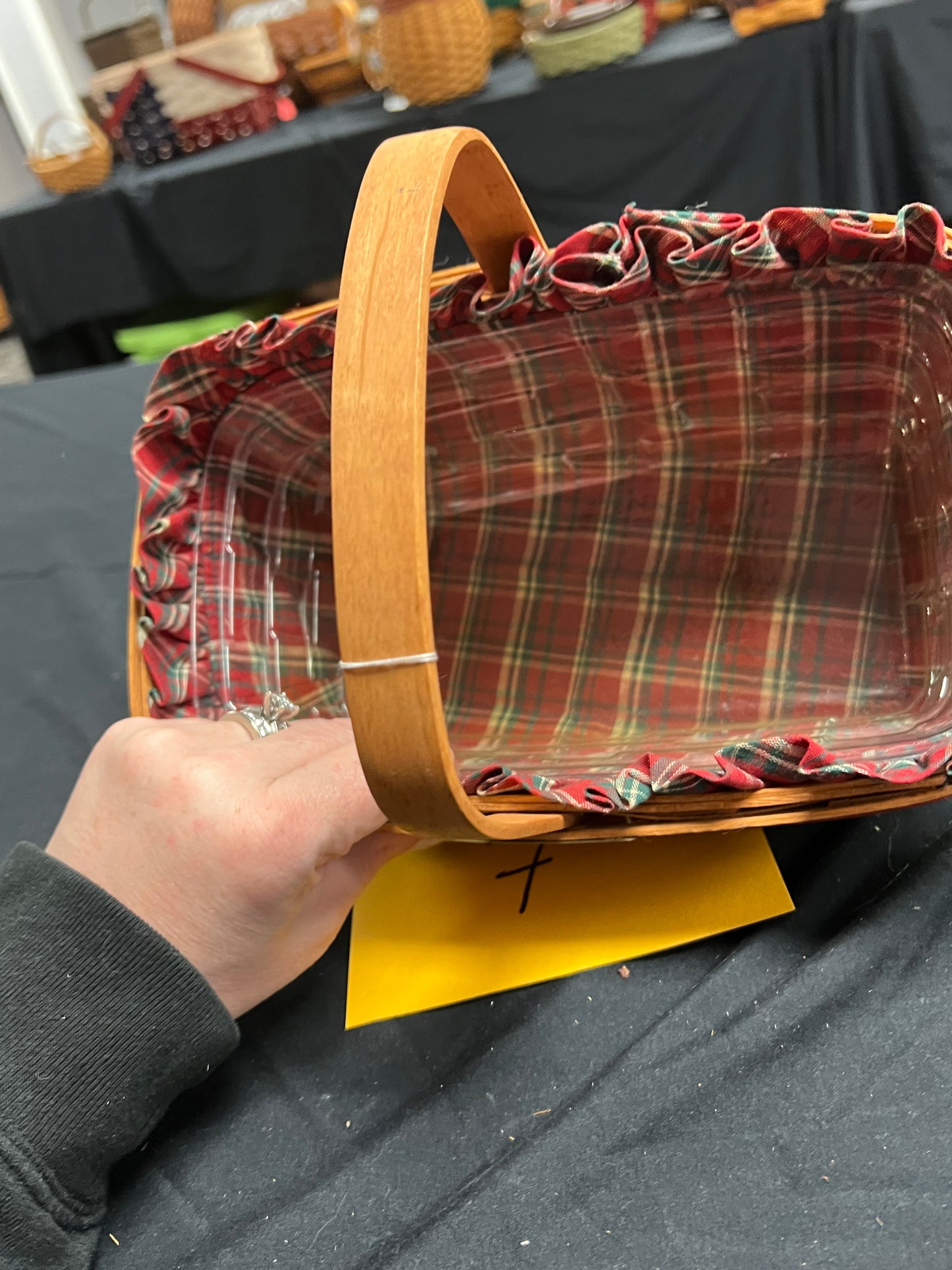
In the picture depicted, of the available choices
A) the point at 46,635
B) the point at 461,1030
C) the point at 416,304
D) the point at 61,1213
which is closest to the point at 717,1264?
the point at 461,1030

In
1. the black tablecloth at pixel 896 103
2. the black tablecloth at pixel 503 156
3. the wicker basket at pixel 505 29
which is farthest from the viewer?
the wicker basket at pixel 505 29

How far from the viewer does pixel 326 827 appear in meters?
0.40

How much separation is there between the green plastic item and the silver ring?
0.97 metres

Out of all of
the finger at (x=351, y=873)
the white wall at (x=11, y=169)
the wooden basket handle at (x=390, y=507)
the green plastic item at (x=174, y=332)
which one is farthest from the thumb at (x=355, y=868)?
the white wall at (x=11, y=169)

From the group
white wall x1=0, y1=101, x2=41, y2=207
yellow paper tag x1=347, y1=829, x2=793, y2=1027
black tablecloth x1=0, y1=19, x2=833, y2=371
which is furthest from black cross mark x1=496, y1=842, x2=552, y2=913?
white wall x1=0, y1=101, x2=41, y2=207

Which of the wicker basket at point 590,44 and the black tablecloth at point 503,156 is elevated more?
the wicker basket at point 590,44

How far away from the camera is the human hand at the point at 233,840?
0.40 metres

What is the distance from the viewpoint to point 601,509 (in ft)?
2.23

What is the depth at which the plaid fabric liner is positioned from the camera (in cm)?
50

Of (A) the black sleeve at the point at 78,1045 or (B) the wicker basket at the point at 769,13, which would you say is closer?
(A) the black sleeve at the point at 78,1045

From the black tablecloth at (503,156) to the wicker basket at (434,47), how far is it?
3 cm

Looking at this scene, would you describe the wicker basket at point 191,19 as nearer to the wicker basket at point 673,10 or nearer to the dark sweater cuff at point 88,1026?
the wicker basket at point 673,10

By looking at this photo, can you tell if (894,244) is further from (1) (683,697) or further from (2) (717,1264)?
(2) (717,1264)

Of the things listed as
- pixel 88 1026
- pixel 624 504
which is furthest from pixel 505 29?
pixel 88 1026
